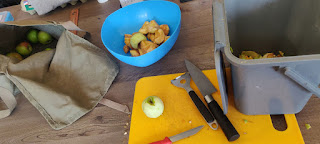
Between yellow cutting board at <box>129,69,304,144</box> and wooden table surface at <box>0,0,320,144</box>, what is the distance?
3cm

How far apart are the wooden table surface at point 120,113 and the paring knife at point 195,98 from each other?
2.5 inches

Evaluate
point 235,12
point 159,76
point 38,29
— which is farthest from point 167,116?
point 38,29

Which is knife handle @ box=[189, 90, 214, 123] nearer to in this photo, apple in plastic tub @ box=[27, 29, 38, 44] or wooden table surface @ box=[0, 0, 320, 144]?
wooden table surface @ box=[0, 0, 320, 144]

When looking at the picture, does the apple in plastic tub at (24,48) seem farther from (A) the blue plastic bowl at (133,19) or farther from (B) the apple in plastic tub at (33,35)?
(A) the blue plastic bowl at (133,19)

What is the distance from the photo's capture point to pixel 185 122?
2.31 ft

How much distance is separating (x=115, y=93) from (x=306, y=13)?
0.73 metres

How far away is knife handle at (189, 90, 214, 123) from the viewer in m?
0.66

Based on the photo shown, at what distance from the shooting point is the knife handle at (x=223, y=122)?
0.61 meters

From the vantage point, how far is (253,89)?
542mm

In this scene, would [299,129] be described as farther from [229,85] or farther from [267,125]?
[229,85]

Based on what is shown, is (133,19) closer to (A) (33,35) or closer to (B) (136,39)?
(B) (136,39)

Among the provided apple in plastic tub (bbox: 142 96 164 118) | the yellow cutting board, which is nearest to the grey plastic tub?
the yellow cutting board

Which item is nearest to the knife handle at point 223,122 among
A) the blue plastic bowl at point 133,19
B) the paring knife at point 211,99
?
the paring knife at point 211,99

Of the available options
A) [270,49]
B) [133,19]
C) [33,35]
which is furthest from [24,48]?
[270,49]
